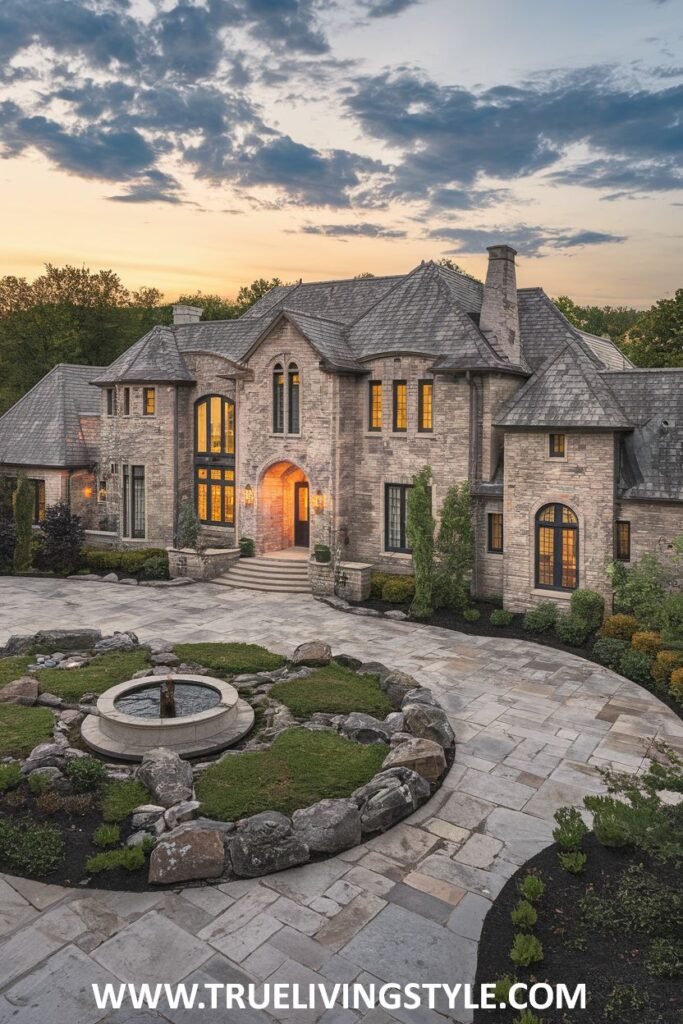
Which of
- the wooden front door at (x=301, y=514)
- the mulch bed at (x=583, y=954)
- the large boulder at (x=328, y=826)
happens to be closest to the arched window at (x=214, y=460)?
the wooden front door at (x=301, y=514)

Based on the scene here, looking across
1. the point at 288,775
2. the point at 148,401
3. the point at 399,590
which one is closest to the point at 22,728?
the point at 288,775

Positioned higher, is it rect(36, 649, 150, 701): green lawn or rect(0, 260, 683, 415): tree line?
rect(0, 260, 683, 415): tree line

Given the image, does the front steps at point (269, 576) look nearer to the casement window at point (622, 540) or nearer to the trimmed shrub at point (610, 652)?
the casement window at point (622, 540)

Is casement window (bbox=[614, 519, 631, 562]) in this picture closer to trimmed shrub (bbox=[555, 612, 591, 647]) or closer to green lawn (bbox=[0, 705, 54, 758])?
trimmed shrub (bbox=[555, 612, 591, 647])

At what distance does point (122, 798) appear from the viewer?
37.2 ft

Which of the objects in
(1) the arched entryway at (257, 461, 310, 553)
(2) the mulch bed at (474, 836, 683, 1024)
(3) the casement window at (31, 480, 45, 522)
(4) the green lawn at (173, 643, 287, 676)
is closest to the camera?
(2) the mulch bed at (474, 836, 683, 1024)

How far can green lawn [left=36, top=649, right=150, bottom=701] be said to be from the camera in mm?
15680

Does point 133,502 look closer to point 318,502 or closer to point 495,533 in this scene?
point 318,502

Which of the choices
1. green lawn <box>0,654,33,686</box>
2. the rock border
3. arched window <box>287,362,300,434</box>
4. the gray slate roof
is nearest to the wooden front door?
arched window <box>287,362,300,434</box>

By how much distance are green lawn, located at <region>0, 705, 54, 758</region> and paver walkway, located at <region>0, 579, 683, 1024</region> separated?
11.9ft

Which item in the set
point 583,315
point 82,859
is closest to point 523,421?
point 82,859

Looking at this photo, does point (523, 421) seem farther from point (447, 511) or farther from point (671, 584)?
point (671, 584)

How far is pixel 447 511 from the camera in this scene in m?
24.0

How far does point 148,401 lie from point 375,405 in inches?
422
